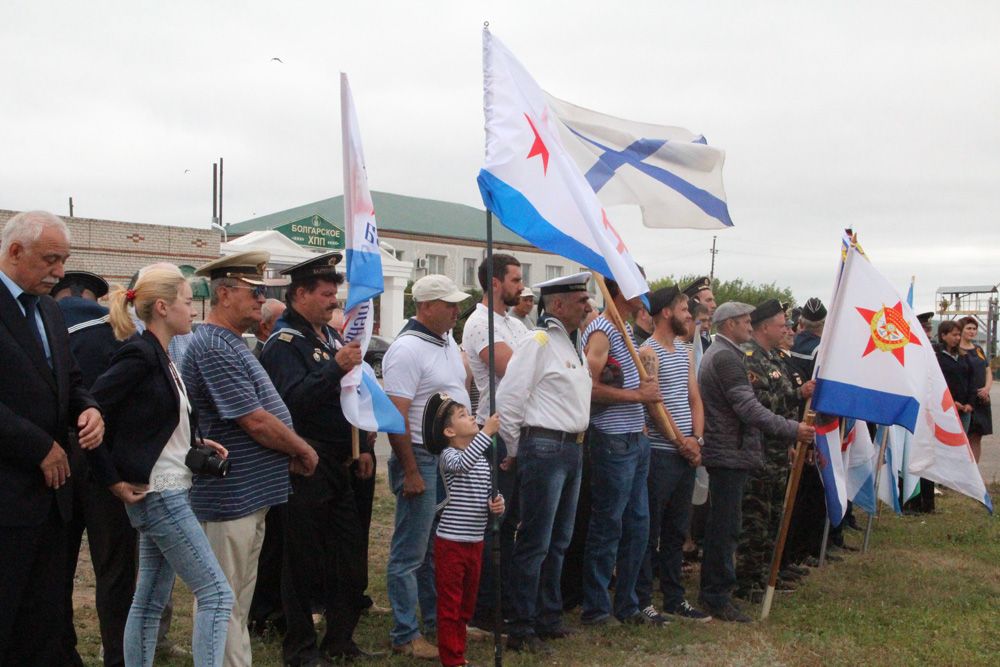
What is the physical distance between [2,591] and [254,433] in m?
1.19

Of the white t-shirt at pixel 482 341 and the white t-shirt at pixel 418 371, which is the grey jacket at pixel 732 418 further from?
the white t-shirt at pixel 418 371

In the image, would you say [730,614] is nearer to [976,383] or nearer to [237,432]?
[237,432]

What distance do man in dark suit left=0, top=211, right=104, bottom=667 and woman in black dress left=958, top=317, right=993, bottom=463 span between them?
35.2ft

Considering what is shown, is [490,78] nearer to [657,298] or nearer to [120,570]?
[657,298]

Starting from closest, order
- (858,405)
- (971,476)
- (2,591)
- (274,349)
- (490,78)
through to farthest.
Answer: (2,591) < (490,78) < (274,349) < (858,405) < (971,476)

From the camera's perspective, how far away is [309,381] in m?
5.07

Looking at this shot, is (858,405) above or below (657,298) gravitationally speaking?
below

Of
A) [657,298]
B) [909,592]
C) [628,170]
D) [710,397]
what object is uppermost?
[628,170]

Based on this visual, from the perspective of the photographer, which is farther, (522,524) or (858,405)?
(858,405)

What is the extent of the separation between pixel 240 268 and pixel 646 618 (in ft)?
11.5

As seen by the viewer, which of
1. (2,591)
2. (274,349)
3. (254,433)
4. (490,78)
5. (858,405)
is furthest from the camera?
(858,405)

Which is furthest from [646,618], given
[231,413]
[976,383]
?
[976,383]

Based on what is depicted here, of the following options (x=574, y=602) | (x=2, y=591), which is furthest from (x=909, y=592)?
(x=2, y=591)

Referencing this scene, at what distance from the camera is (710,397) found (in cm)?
700
